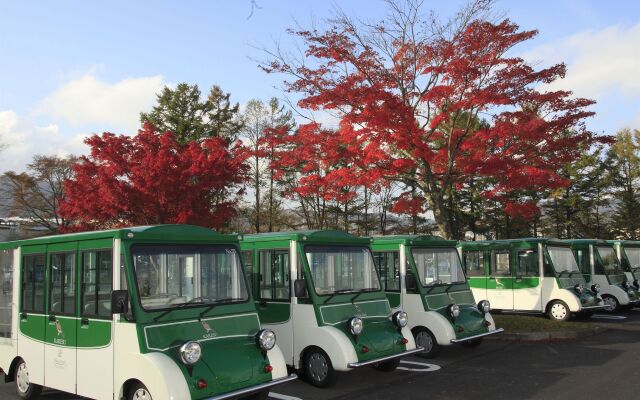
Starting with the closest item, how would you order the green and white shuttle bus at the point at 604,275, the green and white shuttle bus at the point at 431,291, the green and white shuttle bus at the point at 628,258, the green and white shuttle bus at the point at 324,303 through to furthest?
the green and white shuttle bus at the point at 324,303 < the green and white shuttle bus at the point at 431,291 < the green and white shuttle bus at the point at 604,275 < the green and white shuttle bus at the point at 628,258

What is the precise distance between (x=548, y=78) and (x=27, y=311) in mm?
11944

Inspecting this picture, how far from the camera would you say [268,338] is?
6.59 metres

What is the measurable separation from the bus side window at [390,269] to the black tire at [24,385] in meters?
6.34

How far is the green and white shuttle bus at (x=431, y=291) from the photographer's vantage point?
34.1 feet

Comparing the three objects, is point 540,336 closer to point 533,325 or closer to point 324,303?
point 533,325

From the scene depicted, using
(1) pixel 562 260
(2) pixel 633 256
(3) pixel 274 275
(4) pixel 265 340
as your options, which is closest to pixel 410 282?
(3) pixel 274 275

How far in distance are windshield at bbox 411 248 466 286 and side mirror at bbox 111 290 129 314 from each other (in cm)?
638

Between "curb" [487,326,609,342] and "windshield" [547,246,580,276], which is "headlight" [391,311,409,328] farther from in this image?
"windshield" [547,246,580,276]

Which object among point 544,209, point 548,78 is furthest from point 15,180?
point 544,209

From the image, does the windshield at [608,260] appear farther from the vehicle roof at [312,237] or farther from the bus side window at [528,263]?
the vehicle roof at [312,237]

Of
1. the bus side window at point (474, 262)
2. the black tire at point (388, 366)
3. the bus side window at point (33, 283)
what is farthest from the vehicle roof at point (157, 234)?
the bus side window at point (474, 262)

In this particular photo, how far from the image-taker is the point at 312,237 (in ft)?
28.8

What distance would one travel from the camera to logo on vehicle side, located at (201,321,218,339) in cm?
630

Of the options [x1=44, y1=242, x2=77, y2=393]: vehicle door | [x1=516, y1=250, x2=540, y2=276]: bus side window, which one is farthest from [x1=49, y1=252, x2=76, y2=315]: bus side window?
[x1=516, y1=250, x2=540, y2=276]: bus side window
